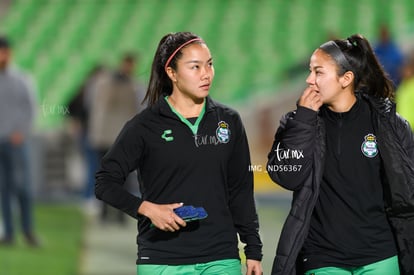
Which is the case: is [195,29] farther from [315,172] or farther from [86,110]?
[315,172]

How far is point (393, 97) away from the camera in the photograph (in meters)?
4.65

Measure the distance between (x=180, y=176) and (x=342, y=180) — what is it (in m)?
0.66

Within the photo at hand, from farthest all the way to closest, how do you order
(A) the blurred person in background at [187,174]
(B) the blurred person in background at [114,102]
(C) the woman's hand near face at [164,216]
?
(B) the blurred person in background at [114,102] < (A) the blurred person in background at [187,174] < (C) the woman's hand near face at [164,216]

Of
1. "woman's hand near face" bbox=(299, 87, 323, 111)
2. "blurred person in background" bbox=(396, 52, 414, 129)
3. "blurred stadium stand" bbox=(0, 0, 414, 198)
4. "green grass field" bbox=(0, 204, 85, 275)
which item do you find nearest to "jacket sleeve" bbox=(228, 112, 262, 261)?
"woman's hand near face" bbox=(299, 87, 323, 111)

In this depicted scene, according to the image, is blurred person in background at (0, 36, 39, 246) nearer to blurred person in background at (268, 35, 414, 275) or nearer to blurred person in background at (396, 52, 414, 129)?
blurred person in background at (396, 52, 414, 129)

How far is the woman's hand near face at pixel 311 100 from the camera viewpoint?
4406 mm

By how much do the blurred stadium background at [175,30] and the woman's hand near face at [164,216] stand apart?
886cm

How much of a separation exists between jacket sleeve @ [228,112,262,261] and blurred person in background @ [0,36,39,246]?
5332mm

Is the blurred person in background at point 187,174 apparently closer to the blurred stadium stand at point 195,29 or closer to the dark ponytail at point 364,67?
the dark ponytail at point 364,67

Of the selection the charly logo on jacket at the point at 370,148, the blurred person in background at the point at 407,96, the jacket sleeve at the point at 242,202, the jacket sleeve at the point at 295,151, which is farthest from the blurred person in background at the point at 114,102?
the charly logo on jacket at the point at 370,148

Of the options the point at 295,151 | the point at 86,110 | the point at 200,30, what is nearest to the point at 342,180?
the point at 295,151

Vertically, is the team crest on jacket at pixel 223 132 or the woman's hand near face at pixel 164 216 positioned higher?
the team crest on jacket at pixel 223 132

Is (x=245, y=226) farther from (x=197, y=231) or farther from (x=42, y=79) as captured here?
(x=42, y=79)

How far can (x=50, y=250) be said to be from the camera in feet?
32.7
